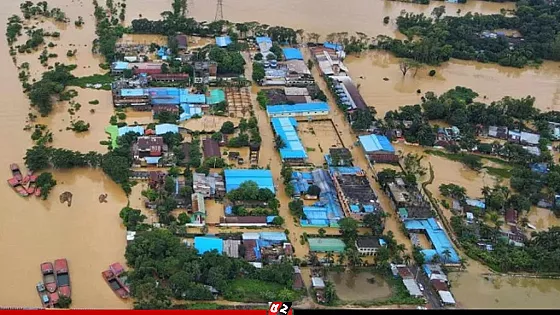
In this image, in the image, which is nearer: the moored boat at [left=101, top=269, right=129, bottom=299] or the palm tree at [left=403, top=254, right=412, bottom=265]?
the moored boat at [left=101, top=269, right=129, bottom=299]

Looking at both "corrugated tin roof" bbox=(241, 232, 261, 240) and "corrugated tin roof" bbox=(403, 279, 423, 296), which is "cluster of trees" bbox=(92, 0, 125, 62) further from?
"corrugated tin roof" bbox=(403, 279, 423, 296)

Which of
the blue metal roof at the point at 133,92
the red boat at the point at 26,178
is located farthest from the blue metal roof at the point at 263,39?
the red boat at the point at 26,178

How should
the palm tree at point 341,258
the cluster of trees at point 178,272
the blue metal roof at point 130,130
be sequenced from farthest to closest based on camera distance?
the blue metal roof at point 130,130, the palm tree at point 341,258, the cluster of trees at point 178,272

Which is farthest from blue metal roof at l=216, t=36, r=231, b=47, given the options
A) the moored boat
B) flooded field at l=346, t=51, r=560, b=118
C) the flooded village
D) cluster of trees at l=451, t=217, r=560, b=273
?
the moored boat

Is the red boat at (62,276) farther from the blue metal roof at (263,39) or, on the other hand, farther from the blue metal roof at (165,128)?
the blue metal roof at (263,39)

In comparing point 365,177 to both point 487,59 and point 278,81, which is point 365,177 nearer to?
point 278,81

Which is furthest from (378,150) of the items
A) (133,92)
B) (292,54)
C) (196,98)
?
(133,92)
